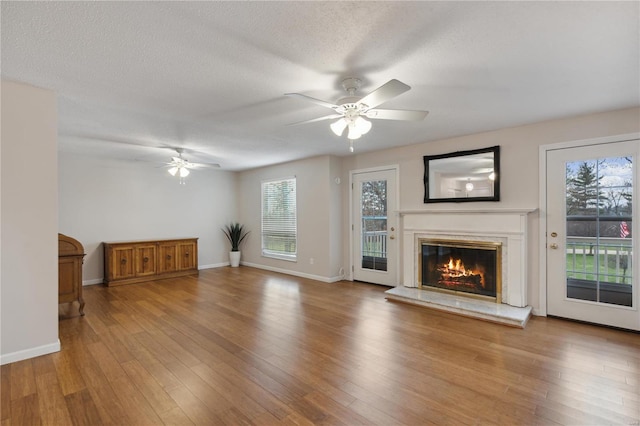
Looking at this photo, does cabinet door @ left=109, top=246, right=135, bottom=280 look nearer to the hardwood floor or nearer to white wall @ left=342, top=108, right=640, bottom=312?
the hardwood floor

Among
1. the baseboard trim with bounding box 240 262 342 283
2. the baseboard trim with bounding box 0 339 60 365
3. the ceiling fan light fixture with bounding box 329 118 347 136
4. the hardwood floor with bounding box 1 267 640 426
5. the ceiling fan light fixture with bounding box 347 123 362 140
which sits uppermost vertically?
the ceiling fan light fixture with bounding box 329 118 347 136

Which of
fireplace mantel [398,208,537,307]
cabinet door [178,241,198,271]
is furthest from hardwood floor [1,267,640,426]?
cabinet door [178,241,198,271]

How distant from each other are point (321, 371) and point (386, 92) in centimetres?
225

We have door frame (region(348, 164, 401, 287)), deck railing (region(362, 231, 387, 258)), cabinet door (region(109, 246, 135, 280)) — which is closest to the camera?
door frame (region(348, 164, 401, 287))

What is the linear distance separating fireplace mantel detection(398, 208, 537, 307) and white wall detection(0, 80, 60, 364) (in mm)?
4474

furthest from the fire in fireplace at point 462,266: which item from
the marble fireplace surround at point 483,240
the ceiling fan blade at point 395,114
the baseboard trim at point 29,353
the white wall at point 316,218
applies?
the baseboard trim at point 29,353

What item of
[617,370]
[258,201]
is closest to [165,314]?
[258,201]

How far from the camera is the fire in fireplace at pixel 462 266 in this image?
4211mm

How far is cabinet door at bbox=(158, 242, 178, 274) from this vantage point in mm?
6227

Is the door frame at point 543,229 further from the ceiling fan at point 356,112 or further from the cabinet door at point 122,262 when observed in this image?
the cabinet door at point 122,262

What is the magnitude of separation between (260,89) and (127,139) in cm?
293

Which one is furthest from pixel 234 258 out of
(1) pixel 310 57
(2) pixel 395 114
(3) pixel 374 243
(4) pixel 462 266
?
(1) pixel 310 57

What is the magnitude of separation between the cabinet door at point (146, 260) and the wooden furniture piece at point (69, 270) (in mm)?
1949

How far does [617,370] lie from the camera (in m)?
2.52
